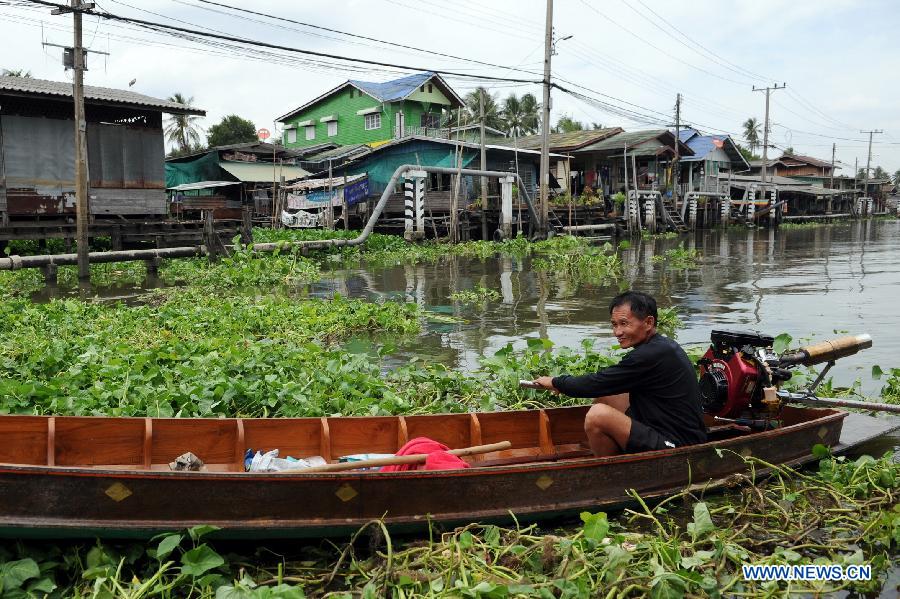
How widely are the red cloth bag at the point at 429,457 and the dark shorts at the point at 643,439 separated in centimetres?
110

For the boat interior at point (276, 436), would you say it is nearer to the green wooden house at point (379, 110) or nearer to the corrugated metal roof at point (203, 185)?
the corrugated metal roof at point (203, 185)

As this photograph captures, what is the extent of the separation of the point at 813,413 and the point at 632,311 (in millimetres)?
2059

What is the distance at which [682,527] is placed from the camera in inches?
188

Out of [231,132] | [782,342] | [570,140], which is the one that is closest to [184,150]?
[231,132]

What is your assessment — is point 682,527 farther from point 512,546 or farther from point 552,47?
point 552,47

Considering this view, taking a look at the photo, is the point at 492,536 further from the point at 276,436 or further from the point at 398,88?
the point at 398,88

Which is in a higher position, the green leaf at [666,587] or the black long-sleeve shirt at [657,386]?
the black long-sleeve shirt at [657,386]

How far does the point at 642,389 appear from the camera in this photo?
191 inches

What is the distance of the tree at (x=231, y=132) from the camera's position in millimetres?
49844

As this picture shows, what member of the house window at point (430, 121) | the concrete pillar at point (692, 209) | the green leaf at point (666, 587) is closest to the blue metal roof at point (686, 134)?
the concrete pillar at point (692, 209)

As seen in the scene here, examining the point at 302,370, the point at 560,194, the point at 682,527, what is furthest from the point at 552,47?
the point at 682,527

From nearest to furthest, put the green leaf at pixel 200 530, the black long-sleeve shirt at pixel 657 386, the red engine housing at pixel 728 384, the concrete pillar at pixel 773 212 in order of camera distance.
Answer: the green leaf at pixel 200 530 → the black long-sleeve shirt at pixel 657 386 → the red engine housing at pixel 728 384 → the concrete pillar at pixel 773 212

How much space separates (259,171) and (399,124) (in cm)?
790

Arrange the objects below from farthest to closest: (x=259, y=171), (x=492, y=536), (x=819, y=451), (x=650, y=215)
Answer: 1. (x=650, y=215)
2. (x=259, y=171)
3. (x=819, y=451)
4. (x=492, y=536)
